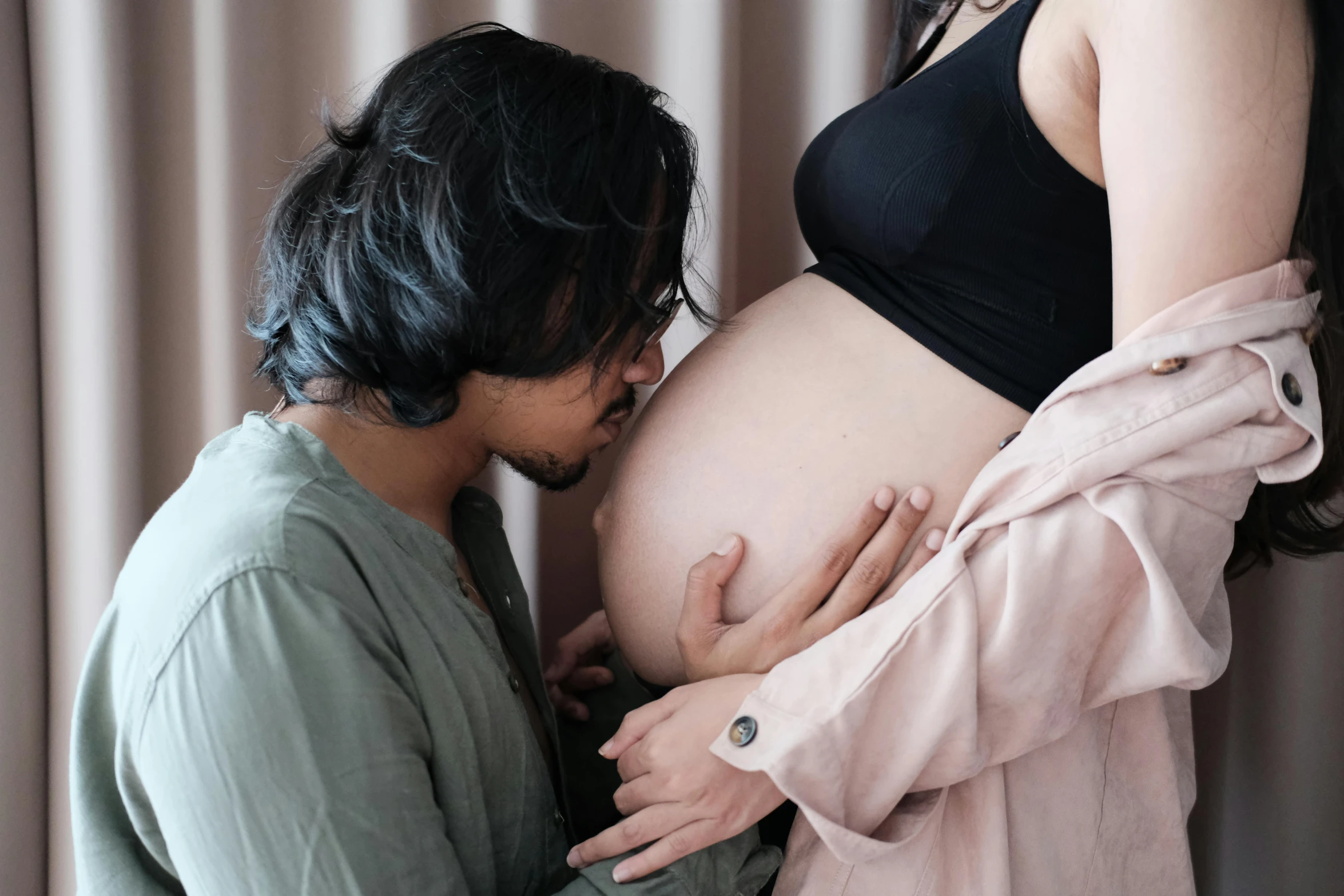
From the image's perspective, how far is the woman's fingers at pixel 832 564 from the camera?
792mm

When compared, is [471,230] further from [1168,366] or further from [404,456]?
[1168,366]

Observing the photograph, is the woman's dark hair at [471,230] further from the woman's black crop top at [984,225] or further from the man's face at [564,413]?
the woman's black crop top at [984,225]

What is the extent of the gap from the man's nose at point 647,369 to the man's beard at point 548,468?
102 mm

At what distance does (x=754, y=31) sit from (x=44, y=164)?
0.87m

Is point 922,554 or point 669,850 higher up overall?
point 922,554

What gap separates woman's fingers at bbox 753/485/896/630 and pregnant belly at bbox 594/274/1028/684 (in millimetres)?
18

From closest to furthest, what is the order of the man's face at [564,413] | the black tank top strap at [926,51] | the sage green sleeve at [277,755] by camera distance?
the sage green sleeve at [277,755] → the man's face at [564,413] → the black tank top strap at [926,51]

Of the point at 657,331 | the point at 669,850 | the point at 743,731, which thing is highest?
the point at 657,331

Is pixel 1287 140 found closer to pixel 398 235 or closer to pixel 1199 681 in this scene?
pixel 1199 681

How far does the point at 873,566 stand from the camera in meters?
0.78

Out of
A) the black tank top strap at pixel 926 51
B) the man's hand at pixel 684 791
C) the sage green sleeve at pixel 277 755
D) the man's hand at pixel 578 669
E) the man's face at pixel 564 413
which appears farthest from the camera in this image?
the man's hand at pixel 578 669

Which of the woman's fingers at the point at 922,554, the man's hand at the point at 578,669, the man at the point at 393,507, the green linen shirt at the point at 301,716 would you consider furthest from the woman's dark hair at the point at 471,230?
the man's hand at the point at 578,669

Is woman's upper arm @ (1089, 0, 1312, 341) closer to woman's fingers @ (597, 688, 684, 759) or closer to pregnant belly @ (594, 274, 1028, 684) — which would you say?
pregnant belly @ (594, 274, 1028, 684)

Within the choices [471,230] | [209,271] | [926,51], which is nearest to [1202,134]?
[926,51]
